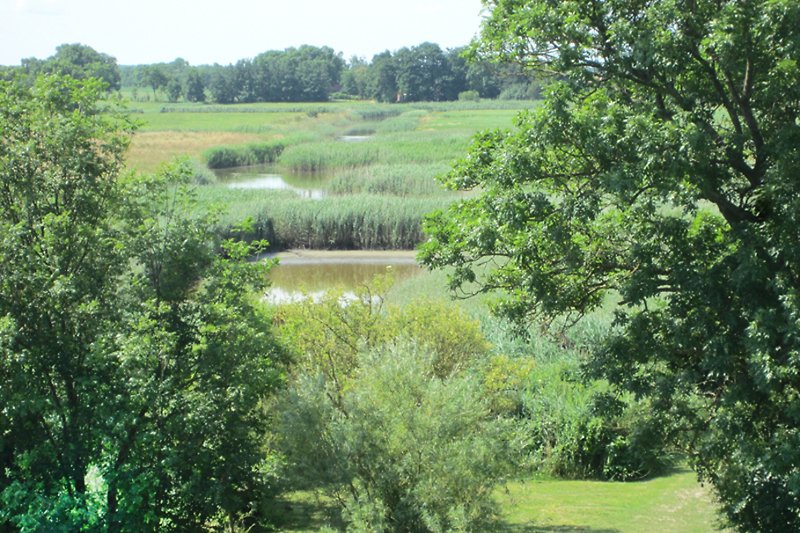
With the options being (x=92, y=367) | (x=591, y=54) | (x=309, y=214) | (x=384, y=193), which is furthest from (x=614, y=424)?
(x=384, y=193)

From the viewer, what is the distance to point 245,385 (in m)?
12.3

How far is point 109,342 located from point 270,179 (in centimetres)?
6016

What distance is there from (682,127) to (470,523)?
18.2 ft

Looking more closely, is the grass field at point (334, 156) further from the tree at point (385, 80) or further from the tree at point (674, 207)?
the tree at point (385, 80)

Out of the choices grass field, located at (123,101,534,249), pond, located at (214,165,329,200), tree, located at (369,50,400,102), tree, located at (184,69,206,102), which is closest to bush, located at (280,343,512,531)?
grass field, located at (123,101,534,249)

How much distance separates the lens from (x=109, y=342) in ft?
39.5

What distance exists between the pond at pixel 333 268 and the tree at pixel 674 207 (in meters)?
24.2

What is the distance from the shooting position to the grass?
45.3 ft

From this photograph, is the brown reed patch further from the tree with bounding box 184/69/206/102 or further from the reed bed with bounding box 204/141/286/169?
the tree with bounding box 184/69/206/102

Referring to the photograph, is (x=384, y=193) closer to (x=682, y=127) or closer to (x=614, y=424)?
(x=614, y=424)

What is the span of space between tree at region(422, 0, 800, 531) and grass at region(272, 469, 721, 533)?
246cm

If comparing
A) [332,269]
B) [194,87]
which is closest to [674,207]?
[332,269]

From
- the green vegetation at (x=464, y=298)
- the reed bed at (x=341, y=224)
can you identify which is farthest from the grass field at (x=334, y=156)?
the green vegetation at (x=464, y=298)

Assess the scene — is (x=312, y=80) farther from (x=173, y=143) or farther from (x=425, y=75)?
(x=173, y=143)
